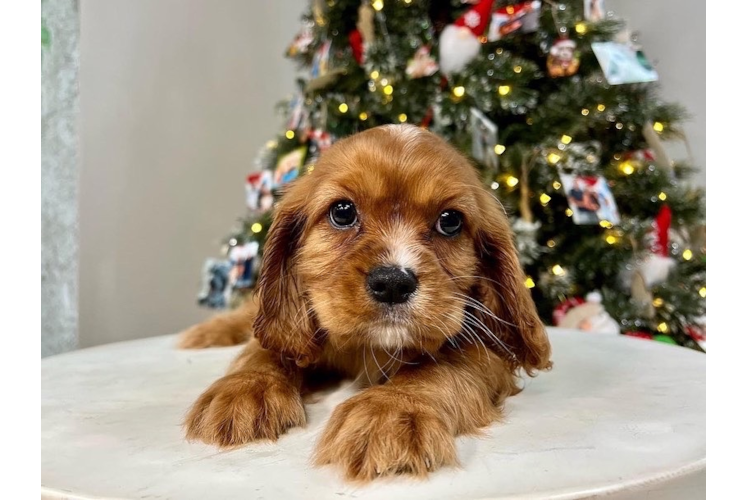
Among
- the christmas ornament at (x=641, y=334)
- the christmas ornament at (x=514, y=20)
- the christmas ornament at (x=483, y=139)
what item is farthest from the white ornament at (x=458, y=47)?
the christmas ornament at (x=641, y=334)

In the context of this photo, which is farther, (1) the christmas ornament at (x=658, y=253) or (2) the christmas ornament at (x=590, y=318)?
(1) the christmas ornament at (x=658, y=253)

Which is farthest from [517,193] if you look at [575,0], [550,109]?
[575,0]

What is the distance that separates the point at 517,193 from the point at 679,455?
91.7 inches

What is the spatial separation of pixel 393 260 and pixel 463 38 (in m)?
2.42

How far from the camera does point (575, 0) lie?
12.0 feet

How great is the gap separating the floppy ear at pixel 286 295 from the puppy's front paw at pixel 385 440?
332 mm

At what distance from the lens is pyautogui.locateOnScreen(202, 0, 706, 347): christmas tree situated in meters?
3.32

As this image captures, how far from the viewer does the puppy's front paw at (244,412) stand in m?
1.32

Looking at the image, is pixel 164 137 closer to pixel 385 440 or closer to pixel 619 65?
pixel 619 65

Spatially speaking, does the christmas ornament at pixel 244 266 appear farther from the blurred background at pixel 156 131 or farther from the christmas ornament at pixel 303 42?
the christmas ornament at pixel 303 42

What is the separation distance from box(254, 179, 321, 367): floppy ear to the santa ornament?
2.02 m

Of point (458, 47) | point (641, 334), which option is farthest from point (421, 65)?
point (641, 334)

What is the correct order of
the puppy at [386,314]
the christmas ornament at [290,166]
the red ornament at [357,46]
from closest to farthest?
Answer: the puppy at [386,314] → the red ornament at [357,46] → the christmas ornament at [290,166]
